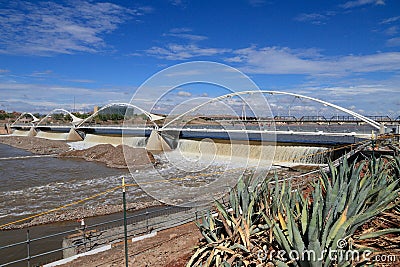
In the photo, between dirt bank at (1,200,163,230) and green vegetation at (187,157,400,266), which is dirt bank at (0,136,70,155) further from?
green vegetation at (187,157,400,266)

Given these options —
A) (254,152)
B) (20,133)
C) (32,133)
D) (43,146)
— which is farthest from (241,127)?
(20,133)

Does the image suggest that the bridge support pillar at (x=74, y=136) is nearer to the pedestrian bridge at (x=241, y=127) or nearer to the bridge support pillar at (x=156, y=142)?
the pedestrian bridge at (x=241, y=127)

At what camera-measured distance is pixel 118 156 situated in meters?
27.8

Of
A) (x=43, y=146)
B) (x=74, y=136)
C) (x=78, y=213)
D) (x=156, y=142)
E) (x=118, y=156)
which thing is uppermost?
(x=74, y=136)

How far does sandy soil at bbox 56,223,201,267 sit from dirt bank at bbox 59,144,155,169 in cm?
1708

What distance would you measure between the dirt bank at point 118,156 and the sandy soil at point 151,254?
17079 mm

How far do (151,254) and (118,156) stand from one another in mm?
24100

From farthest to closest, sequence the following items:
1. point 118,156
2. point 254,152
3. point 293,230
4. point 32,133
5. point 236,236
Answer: point 32,133 → point 118,156 → point 254,152 → point 236,236 → point 293,230

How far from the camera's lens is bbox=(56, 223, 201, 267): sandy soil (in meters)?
4.12

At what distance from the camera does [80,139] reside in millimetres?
56188

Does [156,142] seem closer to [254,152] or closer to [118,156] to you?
A: [118,156]

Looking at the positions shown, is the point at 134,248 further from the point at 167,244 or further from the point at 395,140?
the point at 395,140

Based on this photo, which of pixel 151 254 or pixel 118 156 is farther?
pixel 118 156

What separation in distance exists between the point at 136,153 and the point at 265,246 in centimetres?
2582
